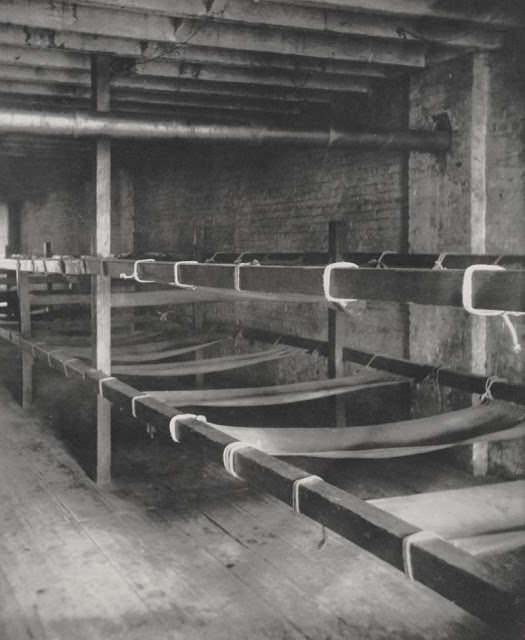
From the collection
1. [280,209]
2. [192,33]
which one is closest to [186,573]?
[192,33]

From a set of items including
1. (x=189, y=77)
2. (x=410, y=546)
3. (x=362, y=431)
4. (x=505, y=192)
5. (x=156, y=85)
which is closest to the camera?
(x=410, y=546)

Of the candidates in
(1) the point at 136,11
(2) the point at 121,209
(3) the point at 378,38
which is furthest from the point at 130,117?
(2) the point at 121,209

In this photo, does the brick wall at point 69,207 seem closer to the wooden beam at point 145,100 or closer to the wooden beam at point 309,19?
the wooden beam at point 145,100

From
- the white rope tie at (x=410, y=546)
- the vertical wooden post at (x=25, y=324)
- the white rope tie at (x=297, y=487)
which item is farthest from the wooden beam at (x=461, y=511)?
the vertical wooden post at (x=25, y=324)

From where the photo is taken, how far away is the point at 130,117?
4.37 m

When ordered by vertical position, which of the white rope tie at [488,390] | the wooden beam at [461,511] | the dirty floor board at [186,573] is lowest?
the dirty floor board at [186,573]

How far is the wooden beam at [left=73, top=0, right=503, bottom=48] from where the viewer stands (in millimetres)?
3588

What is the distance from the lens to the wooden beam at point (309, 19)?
11.8 ft

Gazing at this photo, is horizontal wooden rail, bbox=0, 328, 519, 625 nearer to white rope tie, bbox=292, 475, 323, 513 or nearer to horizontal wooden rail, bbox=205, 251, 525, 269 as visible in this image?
white rope tie, bbox=292, 475, 323, 513

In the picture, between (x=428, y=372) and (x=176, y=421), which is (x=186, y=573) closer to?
(x=176, y=421)

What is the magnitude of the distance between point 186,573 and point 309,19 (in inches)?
118

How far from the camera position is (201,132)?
4.54 meters

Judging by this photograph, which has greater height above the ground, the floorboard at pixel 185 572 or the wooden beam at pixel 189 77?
the wooden beam at pixel 189 77

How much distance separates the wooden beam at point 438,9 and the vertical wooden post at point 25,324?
10.8 ft
